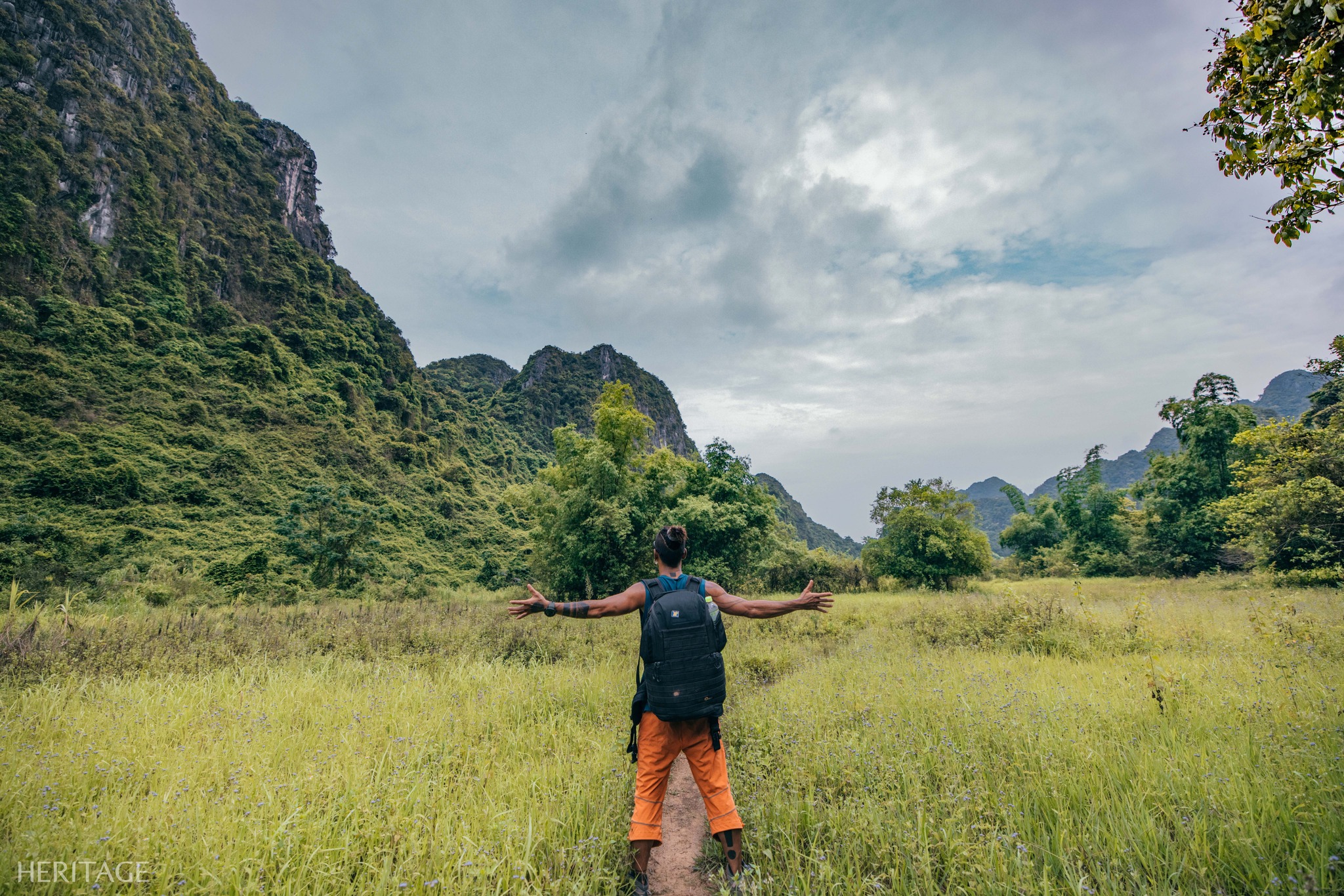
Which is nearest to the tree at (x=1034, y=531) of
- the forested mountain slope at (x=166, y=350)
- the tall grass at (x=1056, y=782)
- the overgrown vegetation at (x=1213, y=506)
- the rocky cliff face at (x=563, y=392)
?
the overgrown vegetation at (x=1213, y=506)

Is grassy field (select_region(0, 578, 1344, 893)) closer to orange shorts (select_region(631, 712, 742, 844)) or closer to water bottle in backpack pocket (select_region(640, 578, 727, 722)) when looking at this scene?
orange shorts (select_region(631, 712, 742, 844))

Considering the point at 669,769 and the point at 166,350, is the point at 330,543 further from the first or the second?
the point at 166,350

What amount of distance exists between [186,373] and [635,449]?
45.0 metres

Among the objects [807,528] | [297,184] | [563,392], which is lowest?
[807,528]

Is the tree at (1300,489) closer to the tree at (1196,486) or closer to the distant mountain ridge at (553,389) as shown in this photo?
the tree at (1196,486)

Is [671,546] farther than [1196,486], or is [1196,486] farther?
[1196,486]

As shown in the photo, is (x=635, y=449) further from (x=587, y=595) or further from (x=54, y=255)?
(x=54, y=255)

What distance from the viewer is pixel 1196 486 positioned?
100ft

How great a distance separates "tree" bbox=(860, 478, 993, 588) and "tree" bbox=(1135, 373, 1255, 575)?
11.7 meters

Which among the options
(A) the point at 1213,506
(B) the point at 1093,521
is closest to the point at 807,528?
(B) the point at 1093,521

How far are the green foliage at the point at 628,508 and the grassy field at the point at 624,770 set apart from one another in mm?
10847

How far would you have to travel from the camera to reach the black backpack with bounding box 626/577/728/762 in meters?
3.18

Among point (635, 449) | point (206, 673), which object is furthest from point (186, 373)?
point (206, 673)

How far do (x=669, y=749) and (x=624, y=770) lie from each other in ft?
4.69
